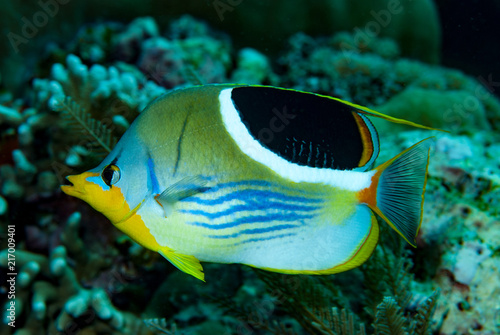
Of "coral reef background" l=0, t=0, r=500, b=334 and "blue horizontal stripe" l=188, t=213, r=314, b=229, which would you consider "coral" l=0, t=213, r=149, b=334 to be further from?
"blue horizontal stripe" l=188, t=213, r=314, b=229

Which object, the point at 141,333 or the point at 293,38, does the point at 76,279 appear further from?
the point at 293,38

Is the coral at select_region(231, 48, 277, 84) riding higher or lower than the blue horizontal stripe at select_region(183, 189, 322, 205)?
higher

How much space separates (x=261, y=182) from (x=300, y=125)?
0.20 m

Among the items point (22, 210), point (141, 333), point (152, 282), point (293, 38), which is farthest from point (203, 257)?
point (293, 38)

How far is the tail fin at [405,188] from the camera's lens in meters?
0.94

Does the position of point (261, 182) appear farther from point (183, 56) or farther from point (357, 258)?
point (183, 56)

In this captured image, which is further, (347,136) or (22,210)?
(22,210)

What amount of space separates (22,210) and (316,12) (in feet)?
18.2

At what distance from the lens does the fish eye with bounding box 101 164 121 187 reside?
96cm

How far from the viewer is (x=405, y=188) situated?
947 mm

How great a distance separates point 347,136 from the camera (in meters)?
0.99

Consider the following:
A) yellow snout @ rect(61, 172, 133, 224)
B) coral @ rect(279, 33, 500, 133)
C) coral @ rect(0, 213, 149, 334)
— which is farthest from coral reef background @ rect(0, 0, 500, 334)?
coral @ rect(279, 33, 500, 133)

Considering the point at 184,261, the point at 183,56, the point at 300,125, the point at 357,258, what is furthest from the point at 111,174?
the point at 183,56

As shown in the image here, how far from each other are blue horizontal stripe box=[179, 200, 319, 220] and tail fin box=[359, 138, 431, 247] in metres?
0.20
